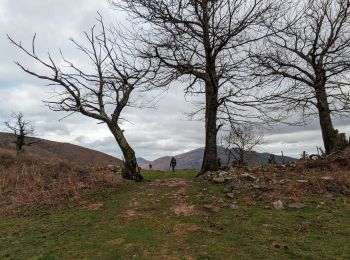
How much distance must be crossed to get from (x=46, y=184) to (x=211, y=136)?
7.47 m

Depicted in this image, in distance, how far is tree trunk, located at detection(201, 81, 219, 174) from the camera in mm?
17000

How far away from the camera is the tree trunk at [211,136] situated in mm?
17000

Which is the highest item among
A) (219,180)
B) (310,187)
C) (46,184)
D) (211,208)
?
(219,180)

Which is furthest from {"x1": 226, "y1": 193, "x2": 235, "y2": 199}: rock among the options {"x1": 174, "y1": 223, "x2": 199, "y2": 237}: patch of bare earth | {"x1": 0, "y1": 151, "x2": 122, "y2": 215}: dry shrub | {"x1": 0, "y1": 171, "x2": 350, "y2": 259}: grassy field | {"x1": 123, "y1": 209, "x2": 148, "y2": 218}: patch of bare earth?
{"x1": 0, "y1": 151, "x2": 122, "y2": 215}: dry shrub

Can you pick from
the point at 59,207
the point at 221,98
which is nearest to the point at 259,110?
the point at 221,98

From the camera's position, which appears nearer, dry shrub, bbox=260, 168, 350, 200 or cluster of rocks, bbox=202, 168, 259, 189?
dry shrub, bbox=260, 168, 350, 200

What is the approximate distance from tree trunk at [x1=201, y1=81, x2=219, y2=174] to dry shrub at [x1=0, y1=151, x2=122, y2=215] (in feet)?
13.3

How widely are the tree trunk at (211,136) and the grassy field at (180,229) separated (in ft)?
14.1

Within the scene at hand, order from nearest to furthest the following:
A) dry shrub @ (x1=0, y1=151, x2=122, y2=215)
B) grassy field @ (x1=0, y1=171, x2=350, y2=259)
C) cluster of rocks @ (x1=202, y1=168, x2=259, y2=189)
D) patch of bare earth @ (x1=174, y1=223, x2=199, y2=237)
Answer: grassy field @ (x1=0, y1=171, x2=350, y2=259), patch of bare earth @ (x1=174, y1=223, x2=199, y2=237), cluster of rocks @ (x1=202, y1=168, x2=259, y2=189), dry shrub @ (x1=0, y1=151, x2=122, y2=215)

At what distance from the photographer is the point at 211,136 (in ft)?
56.4

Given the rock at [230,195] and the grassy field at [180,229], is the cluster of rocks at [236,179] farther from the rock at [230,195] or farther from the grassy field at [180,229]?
the grassy field at [180,229]

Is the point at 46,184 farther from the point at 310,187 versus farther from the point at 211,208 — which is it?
the point at 310,187

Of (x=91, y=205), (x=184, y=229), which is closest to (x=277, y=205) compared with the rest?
(x=184, y=229)

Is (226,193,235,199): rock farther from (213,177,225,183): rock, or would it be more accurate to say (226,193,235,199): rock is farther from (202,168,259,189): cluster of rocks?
(213,177,225,183): rock
